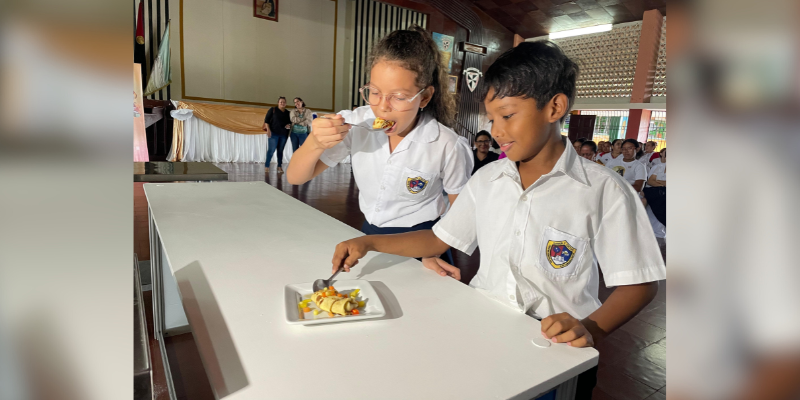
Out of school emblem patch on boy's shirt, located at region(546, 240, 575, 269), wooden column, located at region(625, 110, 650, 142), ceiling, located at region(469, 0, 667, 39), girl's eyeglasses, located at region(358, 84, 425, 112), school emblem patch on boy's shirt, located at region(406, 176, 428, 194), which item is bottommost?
school emblem patch on boy's shirt, located at region(546, 240, 575, 269)

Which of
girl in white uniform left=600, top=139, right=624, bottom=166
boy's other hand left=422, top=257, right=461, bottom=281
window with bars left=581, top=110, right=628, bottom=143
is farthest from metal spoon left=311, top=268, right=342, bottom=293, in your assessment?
window with bars left=581, top=110, right=628, bottom=143

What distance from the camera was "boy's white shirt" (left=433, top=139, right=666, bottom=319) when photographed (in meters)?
0.92

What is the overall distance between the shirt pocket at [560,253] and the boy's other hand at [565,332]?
0.73 ft

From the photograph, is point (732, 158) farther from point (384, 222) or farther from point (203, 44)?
point (203, 44)

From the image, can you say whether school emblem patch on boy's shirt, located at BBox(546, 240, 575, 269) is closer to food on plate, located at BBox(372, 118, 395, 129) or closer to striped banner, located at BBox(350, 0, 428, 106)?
food on plate, located at BBox(372, 118, 395, 129)

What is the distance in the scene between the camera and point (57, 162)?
148mm

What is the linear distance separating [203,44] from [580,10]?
7.93 meters

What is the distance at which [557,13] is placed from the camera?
34.1 feet

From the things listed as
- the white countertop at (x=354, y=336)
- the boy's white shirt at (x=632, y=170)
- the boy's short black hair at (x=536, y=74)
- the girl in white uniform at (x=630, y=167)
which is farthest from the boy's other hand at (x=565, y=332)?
the boy's white shirt at (x=632, y=170)

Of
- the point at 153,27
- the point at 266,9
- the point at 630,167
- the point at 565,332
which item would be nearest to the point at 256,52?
the point at 266,9

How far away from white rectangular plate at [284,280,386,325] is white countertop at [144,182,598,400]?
0.01 metres

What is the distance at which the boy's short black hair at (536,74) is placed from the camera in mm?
949

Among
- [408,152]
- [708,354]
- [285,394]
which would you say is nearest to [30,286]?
[708,354]

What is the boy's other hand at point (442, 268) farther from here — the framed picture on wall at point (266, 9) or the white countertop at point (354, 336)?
the framed picture on wall at point (266, 9)
